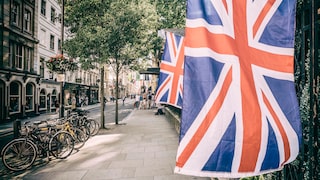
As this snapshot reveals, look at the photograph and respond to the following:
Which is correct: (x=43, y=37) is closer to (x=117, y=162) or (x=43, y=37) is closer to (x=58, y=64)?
(x=58, y=64)

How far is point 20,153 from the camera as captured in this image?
6508 mm

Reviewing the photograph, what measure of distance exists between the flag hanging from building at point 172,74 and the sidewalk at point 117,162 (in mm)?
2058

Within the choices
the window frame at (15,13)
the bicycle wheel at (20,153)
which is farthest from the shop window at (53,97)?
the bicycle wheel at (20,153)

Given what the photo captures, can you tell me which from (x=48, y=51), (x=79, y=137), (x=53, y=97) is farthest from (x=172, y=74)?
(x=53, y=97)

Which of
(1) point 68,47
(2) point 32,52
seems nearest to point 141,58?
(1) point 68,47

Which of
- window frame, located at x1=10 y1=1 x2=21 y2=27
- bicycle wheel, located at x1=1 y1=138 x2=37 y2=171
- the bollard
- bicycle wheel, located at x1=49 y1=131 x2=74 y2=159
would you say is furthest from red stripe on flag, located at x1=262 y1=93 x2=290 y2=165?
window frame, located at x1=10 y1=1 x2=21 y2=27

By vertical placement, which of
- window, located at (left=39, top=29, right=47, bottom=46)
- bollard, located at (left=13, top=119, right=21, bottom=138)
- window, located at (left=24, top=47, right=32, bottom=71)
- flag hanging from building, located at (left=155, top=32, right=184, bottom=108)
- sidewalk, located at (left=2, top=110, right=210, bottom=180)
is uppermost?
window, located at (left=39, top=29, right=47, bottom=46)

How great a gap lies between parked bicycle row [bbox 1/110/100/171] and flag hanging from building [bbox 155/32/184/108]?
4269mm

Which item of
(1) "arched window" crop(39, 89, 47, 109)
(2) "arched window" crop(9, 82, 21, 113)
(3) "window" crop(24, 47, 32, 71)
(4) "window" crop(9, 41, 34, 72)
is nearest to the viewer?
(2) "arched window" crop(9, 82, 21, 113)

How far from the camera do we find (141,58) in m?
14.3

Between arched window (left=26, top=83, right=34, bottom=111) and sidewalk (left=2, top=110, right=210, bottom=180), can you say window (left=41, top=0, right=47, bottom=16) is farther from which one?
sidewalk (left=2, top=110, right=210, bottom=180)

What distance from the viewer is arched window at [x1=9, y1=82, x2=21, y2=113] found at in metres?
18.4

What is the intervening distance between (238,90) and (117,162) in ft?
18.6

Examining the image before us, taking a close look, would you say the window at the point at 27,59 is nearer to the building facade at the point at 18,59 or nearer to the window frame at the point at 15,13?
the building facade at the point at 18,59
